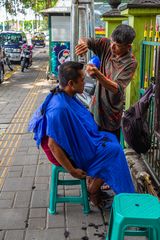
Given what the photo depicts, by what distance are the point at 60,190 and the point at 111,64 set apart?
4.70 feet

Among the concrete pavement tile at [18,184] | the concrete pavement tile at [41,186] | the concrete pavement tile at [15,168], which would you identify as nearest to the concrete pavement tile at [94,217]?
the concrete pavement tile at [41,186]

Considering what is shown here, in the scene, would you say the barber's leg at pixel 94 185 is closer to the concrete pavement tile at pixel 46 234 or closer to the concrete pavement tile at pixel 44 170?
the concrete pavement tile at pixel 46 234

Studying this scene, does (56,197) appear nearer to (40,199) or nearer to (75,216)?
(75,216)

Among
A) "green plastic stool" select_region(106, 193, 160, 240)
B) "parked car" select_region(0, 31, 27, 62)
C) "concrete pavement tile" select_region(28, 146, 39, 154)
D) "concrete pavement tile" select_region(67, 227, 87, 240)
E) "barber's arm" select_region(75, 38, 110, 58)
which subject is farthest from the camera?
"parked car" select_region(0, 31, 27, 62)

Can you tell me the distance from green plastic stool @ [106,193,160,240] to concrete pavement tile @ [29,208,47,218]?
1036 mm

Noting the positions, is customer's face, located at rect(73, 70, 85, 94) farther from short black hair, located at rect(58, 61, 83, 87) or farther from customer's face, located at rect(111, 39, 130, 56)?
customer's face, located at rect(111, 39, 130, 56)

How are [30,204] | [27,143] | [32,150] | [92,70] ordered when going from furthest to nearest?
[27,143] → [32,150] → [30,204] → [92,70]

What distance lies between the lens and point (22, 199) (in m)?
3.62

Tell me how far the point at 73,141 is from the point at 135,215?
101cm

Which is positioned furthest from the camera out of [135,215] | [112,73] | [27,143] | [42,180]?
[27,143]

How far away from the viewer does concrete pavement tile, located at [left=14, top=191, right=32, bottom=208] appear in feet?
11.4

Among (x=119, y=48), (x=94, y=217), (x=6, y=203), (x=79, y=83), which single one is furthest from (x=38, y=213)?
(x=119, y=48)

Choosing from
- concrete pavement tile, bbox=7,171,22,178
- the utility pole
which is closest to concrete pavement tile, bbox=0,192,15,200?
concrete pavement tile, bbox=7,171,22,178

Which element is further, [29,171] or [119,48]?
[29,171]
